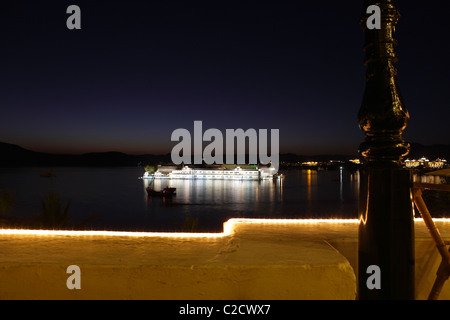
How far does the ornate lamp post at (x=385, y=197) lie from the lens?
2090mm

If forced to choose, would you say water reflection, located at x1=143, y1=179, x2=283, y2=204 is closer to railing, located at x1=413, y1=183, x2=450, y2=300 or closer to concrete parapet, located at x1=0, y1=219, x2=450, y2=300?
concrete parapet, located at x1=0, y1=219, x2=450, y2=300

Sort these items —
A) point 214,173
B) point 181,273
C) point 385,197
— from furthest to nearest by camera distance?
1. point 214,173
2. point 385,197
3. point 181,273

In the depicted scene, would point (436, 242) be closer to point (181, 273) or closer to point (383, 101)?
point (383, 101)

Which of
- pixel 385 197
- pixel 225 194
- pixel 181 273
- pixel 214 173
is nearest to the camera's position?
pixel 181 273

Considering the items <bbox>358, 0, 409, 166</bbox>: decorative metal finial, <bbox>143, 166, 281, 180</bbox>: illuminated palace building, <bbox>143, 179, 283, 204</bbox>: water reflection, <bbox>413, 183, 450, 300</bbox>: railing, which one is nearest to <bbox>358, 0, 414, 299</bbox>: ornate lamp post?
<bbox>358, 0, 409, 166</bbox>: decorative metal finial

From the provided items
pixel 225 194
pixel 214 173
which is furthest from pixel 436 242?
pixel 214 173

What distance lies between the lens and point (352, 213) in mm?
42469

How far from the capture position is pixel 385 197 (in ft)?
6.92

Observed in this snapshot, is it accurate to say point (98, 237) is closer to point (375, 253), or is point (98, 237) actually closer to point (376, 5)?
point (375, 253)

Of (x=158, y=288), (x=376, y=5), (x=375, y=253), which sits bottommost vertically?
(x=158, y=288)

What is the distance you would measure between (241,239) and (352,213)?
43462mm

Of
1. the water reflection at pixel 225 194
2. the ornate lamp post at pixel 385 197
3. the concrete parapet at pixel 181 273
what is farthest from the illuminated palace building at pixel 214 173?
the ornate lamp post at pixel 385 197

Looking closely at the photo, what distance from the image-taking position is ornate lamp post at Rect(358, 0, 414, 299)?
2090 millimetres
